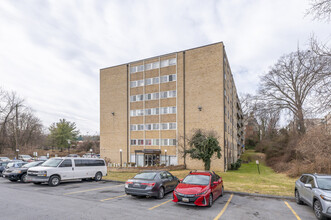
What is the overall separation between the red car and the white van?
31.1ft

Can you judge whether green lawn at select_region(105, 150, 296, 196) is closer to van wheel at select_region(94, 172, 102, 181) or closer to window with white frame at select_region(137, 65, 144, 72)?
van wheel at select_region(94, 172, 102, 181)

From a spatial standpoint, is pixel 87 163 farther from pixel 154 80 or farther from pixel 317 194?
pixel 154 80

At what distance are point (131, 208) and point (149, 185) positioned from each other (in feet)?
5.74

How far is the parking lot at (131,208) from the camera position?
26.8 feet

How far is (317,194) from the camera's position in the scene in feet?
26.8

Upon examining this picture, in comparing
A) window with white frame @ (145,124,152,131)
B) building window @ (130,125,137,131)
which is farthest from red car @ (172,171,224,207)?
building window @ (130,125,137,131)

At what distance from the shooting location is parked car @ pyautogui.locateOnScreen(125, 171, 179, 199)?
421 inches

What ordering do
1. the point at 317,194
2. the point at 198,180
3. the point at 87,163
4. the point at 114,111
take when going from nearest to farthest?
1. the point at 317,194
2. the point at 198,180
3. the point at 87,163
4. the point at 114,111

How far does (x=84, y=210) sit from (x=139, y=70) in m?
32.8

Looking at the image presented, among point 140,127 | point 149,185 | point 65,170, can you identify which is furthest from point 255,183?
point 140,127

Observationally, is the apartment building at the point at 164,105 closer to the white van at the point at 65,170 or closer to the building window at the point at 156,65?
the building window at the point at 156,65

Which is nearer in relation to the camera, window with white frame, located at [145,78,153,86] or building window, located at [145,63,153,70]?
window with white frame, located at [145,78,153,86]

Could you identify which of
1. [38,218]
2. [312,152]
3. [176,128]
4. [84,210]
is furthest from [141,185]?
[176,128]

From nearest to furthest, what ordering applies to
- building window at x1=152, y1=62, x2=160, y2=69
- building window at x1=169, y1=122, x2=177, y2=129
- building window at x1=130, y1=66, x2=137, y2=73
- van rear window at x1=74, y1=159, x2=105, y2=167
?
van rear window at x1=74, y1=159, x2=105, y2=167
building window at x1=169, y1=122, x2=177, y2=129
building window at x1=152, y1=62, x2=160, y2=69
building window at x1=130, y1=66, x2=137, y2=73
